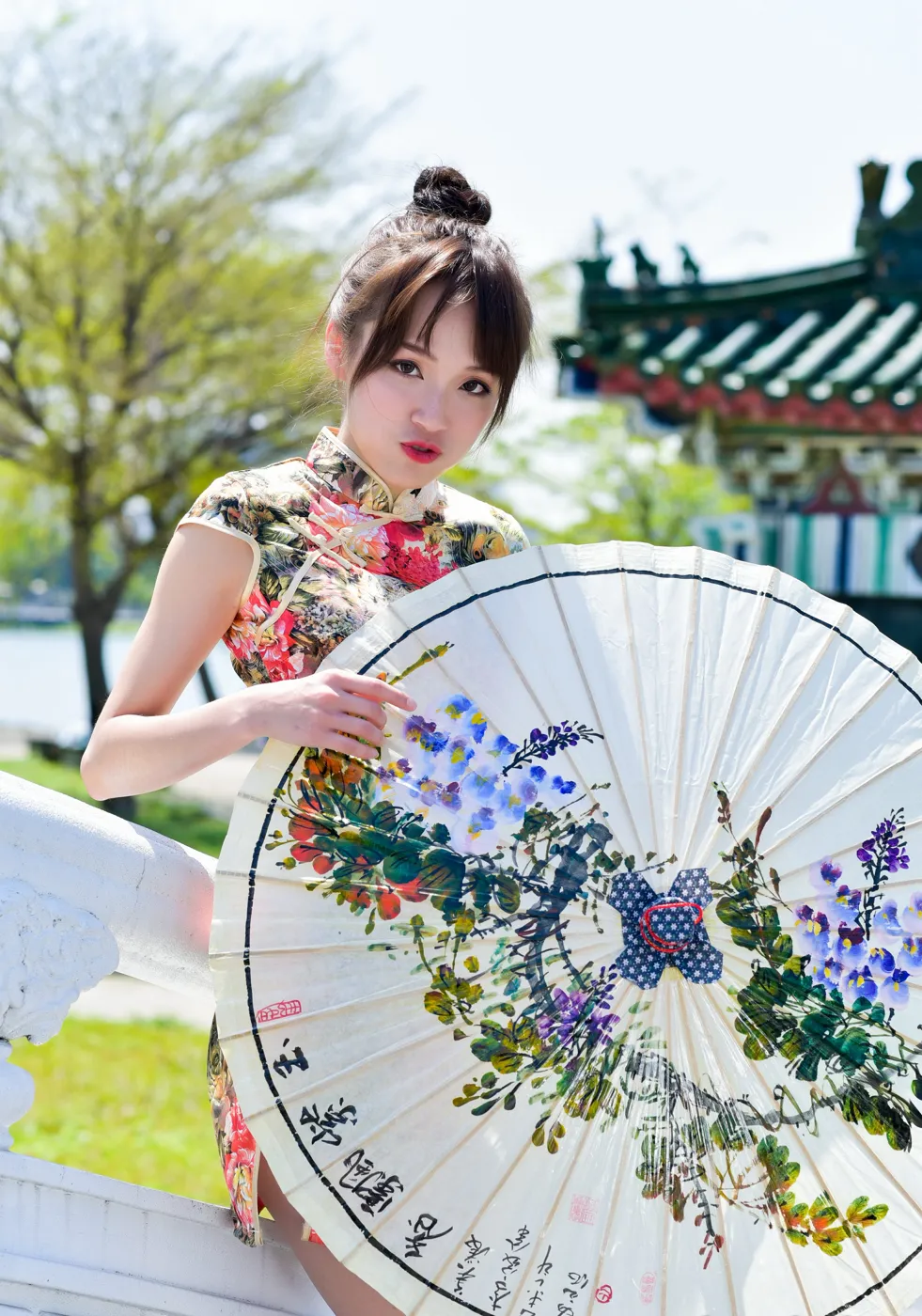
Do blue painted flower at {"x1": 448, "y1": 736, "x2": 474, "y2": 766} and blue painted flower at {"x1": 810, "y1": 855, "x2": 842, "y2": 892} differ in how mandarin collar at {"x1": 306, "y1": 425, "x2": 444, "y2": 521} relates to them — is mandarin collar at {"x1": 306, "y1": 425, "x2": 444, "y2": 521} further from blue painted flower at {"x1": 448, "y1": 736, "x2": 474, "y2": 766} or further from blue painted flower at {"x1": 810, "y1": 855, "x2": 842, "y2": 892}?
blue painted flower at {"x1": 810, "y1": 855, "x2": 842, "y2": 892}

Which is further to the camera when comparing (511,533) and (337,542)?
(511,533)

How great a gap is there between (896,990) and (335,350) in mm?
1095

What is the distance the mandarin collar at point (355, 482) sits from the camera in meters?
1.75

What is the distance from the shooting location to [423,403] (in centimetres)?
168

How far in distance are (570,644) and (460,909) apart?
35 centimetres

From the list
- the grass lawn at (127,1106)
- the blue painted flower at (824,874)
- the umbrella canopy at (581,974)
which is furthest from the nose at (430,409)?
the grass lawn at (127,1106)

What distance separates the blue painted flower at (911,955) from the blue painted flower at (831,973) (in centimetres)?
8

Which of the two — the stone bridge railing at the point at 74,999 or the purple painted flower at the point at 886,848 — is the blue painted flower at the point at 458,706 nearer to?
the stone bridge railing at the point at 74,999

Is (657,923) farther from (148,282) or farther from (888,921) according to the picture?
(148,282)

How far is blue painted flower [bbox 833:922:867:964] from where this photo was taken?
157cm

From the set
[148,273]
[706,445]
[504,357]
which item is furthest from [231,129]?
[504,357]

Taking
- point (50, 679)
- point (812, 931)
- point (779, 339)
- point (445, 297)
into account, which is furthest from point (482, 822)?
point (50, 679)

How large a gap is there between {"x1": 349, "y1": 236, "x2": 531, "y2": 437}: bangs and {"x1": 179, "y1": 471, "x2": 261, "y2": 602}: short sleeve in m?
0.24

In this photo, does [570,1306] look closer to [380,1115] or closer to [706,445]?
[380,1115]
